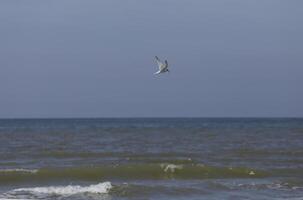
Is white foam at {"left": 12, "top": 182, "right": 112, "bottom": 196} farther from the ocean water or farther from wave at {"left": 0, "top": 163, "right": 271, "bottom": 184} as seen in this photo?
wave at {"left": 0, "top": 163, "right": 271, "bottom": 184}

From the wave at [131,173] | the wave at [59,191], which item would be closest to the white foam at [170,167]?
the wave at [131,173]

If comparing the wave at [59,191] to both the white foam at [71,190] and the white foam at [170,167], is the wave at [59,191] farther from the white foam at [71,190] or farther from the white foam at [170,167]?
the white foam at [170,167]

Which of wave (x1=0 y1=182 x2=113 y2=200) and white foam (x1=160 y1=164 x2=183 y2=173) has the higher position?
white foam (x1=160 y1=164 x2=183 y2=173)

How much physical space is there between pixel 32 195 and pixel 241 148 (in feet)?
56.3

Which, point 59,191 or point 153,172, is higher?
point 153,172

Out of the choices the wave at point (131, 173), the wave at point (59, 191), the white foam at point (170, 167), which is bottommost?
the wave at point (59, 191)

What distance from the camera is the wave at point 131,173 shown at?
21.5 meters

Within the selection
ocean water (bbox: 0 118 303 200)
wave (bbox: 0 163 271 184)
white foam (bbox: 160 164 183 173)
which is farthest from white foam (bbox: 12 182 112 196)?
white foam (bbox: 160 164 183 173)

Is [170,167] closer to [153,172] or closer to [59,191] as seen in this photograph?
[153,172]

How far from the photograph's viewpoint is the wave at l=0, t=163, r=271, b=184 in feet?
70.5

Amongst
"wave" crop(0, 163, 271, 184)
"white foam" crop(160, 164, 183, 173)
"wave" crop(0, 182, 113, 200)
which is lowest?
"wave" crop(0, 182, 113, 200)

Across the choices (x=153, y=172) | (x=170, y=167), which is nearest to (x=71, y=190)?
(x=153, y=172)

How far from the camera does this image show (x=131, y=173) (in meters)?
22.6

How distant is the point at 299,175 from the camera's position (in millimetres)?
21500
